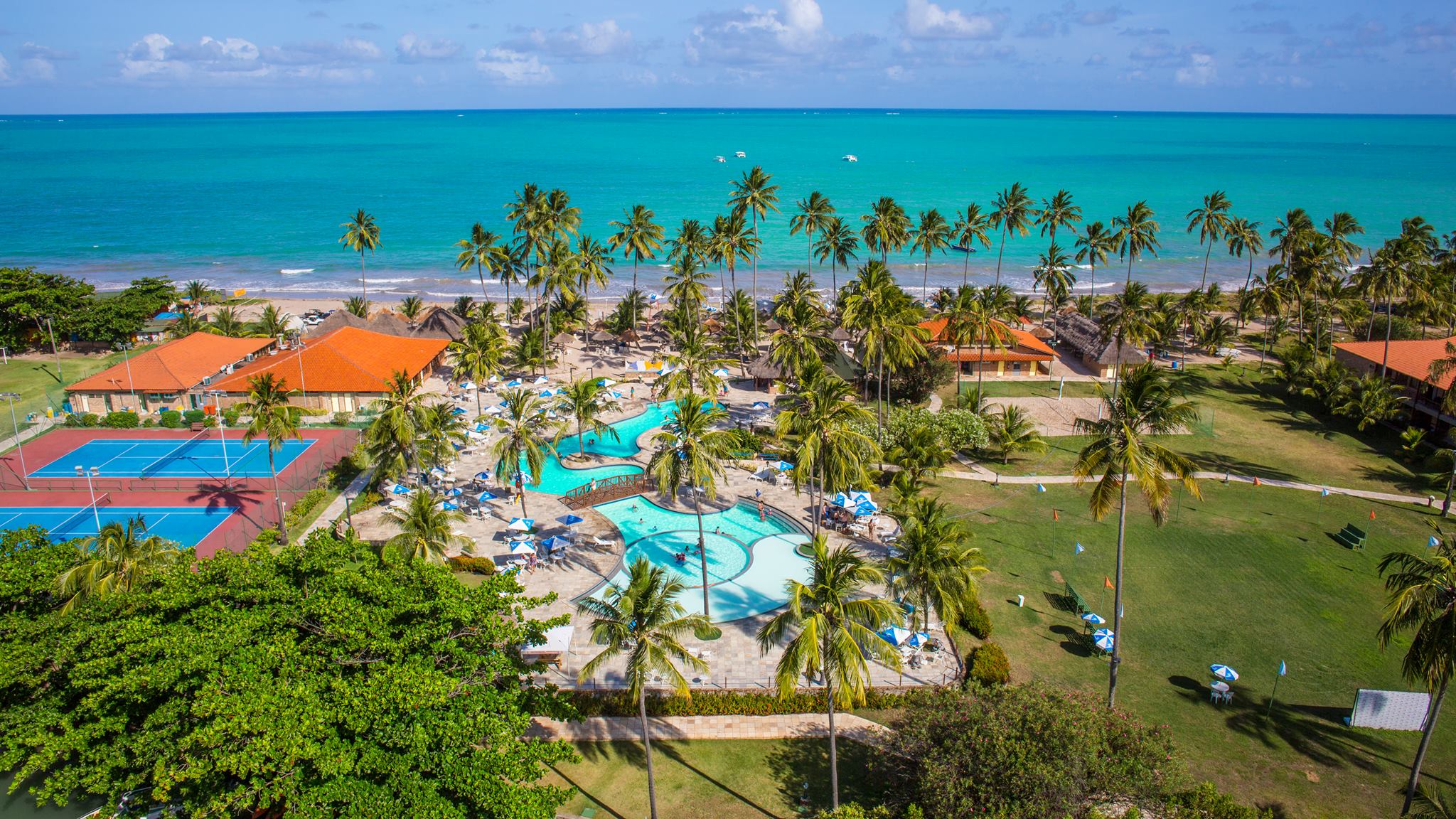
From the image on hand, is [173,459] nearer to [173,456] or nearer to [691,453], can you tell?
[173,456]

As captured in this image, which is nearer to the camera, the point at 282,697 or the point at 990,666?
the point at 282,697

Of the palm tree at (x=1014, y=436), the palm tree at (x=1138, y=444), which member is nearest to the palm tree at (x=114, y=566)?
the palm tree at (x=1138, y=444)

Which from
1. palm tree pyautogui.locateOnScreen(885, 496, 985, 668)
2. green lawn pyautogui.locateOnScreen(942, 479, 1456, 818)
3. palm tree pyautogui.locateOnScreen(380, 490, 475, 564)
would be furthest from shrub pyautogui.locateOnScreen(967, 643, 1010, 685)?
palm tree pyautogui.locateOnScreen(380, 490, 475, 564)

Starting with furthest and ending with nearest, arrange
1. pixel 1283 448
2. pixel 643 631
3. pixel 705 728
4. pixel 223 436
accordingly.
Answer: pixel 1283 448
pixel 223 436
pixel 705 728
pixel 643 631

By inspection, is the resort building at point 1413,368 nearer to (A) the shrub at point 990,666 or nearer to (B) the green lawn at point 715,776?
(A) the shrub at point 990,666

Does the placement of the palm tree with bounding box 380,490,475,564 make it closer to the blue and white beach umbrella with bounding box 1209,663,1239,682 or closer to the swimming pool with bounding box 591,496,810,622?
the swimming pool with bounding box 591,496,810,622

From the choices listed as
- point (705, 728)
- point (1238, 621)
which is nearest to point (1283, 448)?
Result: point (1238, 621)
